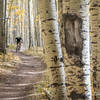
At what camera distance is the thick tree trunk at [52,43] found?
4.70 metres

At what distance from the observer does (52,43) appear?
187 inches

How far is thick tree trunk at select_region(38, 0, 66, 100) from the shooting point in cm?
470

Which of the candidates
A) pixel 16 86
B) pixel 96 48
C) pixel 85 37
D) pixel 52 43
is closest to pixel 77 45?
pixel 85 37

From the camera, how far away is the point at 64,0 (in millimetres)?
3385

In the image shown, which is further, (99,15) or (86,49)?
(99,15)

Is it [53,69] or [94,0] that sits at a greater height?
[94,0]

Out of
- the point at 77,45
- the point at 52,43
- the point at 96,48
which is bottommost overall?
the point at 77,45

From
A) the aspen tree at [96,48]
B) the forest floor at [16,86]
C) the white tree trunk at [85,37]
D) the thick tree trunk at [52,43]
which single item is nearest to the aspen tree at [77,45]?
the white tree trunk at [85,37]

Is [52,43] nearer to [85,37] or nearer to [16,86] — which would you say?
[85,37]

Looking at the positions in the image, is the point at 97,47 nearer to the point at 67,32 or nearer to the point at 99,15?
the point at 99,15

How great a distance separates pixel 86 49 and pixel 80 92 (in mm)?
675

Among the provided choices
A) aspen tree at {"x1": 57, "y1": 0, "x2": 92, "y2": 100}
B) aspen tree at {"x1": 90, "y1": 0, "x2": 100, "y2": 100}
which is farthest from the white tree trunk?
aspen tree at {"x1": 90, "y1": 0, "x2": 100, "y2": 100}

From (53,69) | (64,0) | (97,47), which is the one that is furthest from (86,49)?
(53,69)

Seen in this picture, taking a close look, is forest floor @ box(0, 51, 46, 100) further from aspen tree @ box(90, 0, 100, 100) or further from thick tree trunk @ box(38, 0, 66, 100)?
aspen tree @ box(90, 0, 100, 100)
